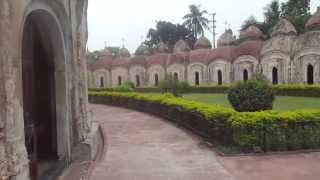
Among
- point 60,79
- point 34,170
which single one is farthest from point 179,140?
point 34,170

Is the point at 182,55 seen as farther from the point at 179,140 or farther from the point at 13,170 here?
the point at 13,170

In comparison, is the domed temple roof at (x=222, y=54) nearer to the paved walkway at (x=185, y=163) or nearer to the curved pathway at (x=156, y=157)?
the curved pathway at (x=156, y=157)

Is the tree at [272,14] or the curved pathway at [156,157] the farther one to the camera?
the tree at [272,14]

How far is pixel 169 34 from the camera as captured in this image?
72562 millimetres

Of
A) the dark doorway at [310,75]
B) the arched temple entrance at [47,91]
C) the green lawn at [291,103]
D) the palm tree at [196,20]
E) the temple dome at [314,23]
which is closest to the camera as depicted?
the arched temple entrance at [47,91]

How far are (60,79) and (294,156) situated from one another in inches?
209

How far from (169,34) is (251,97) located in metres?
59.8

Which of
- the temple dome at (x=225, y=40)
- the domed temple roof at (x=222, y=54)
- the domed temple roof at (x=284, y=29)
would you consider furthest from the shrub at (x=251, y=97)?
the temple dome at (x=225, y=40)

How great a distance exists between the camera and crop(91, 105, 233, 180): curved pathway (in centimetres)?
821

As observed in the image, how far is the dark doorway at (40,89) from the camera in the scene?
8242mm

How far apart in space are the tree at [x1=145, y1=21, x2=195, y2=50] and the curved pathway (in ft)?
187

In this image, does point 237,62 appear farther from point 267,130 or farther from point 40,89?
point 40,89

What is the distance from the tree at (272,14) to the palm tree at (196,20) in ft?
36.5

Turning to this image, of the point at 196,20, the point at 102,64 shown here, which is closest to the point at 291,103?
the point at 102,64
